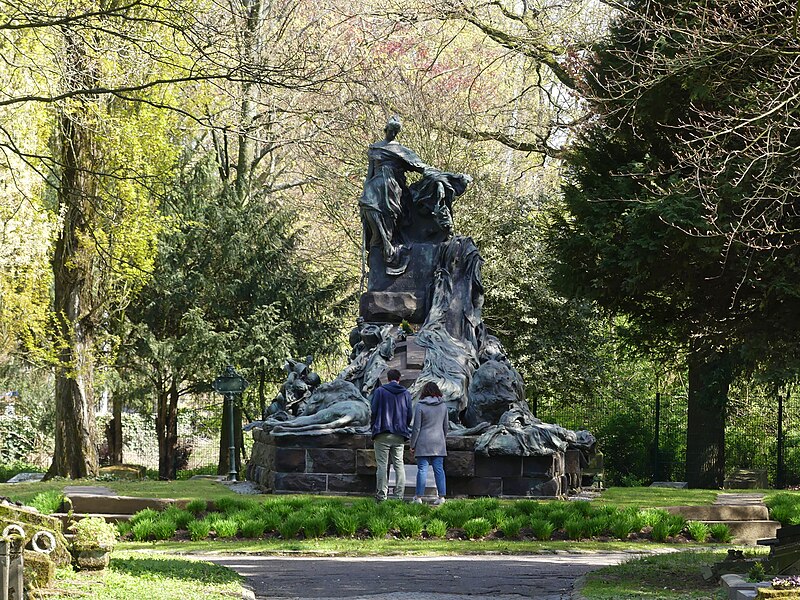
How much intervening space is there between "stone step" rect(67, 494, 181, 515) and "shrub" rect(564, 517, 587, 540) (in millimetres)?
4788

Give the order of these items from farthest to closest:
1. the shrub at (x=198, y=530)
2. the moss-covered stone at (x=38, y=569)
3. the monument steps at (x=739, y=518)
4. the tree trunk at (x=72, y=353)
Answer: the tree trunk at (x=72, y=353) < the monument steps at (x=739, y=518) < the shrub at (x=198, y=530) < the moss-covered stone at (x=38, y=569)

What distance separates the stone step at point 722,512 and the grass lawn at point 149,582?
717 centimetres

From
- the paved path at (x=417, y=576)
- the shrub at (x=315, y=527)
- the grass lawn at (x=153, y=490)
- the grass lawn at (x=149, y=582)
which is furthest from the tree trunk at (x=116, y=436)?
the grass lawn at (x=149, y=582)

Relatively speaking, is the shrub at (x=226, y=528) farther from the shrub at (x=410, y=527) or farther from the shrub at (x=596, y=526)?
the shrub at (x=596, y=526)

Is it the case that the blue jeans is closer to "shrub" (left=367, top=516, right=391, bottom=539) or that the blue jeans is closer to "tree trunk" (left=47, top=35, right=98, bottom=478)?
"shrub" (left=367, top=516, right=391, bottom=539)

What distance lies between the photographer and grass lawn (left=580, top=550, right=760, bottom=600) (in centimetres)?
997

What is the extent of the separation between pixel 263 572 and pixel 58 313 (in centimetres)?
1488

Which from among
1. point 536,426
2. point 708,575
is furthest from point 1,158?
point 708,575

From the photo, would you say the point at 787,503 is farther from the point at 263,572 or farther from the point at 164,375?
the point at 164,375

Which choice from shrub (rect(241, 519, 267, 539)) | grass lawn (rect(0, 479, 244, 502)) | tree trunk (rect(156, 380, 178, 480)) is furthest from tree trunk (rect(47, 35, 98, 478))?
shrub (rect(241, 519, 267, 539))

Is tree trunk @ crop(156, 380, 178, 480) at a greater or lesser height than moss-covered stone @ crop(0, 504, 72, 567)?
greater

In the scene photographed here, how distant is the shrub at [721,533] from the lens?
15.1m

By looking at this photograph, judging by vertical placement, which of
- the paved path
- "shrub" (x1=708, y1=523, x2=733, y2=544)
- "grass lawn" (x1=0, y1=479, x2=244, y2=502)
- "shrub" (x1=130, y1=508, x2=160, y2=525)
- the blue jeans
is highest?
the blue jeans

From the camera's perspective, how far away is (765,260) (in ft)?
45.3
